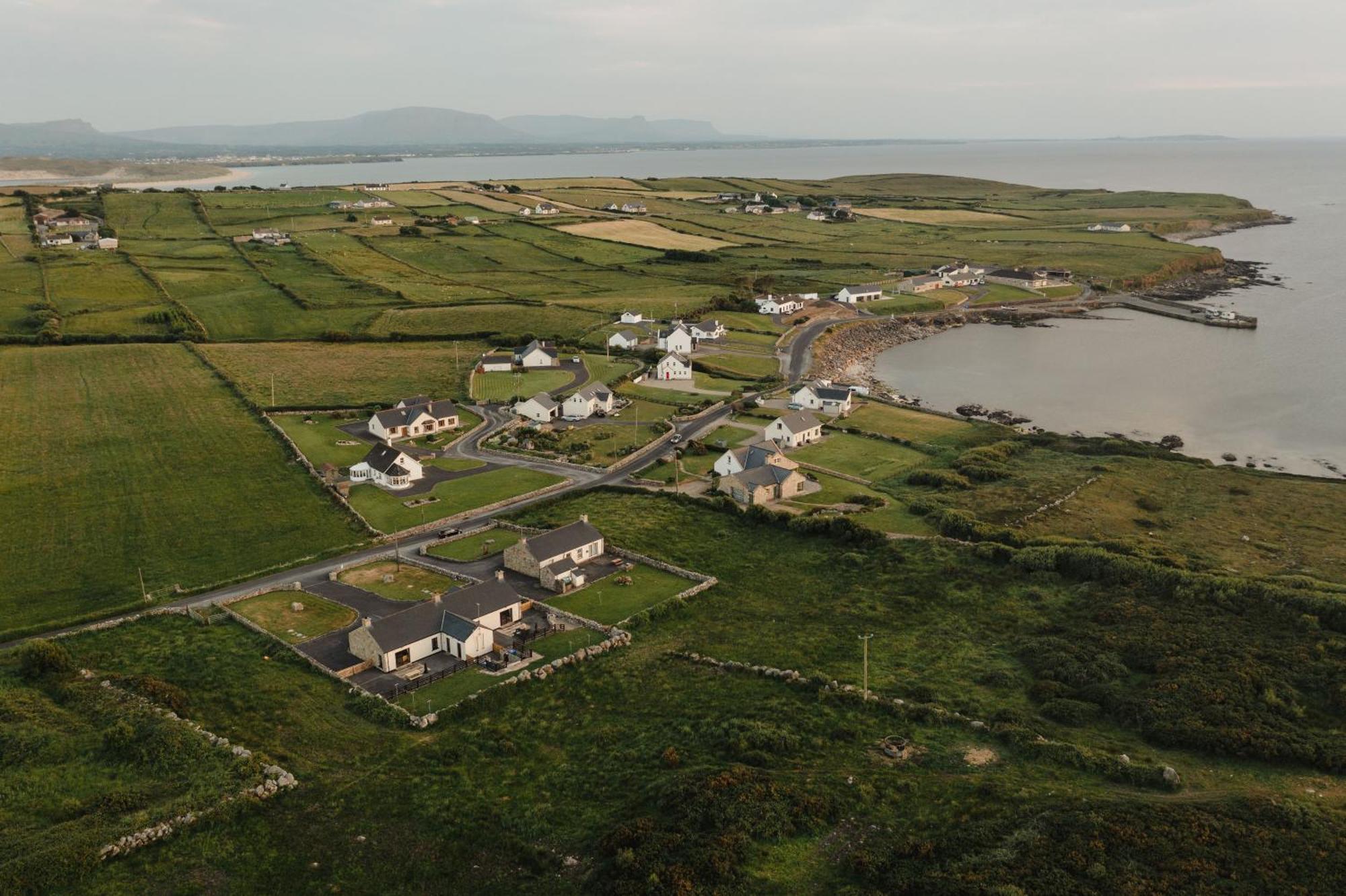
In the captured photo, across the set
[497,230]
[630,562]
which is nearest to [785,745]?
[630,562]

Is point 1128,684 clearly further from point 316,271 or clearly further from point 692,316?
point 316,271

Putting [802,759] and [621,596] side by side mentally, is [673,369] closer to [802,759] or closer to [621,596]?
[621,596]

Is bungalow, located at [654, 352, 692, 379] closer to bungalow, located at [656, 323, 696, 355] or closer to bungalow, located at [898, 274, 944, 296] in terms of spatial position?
bungalow, located at [656, 323, 696, 355]

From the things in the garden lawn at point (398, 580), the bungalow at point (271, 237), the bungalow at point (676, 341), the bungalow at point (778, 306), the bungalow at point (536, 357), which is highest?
the bungalow at point (271, 237)

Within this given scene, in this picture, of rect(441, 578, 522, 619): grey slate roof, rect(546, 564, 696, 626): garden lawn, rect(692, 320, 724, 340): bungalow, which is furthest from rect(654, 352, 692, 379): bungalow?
rect(441, 578, 522, 619): grey slate roof

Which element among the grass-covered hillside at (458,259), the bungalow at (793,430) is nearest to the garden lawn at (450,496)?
the bungalow at (793,430)

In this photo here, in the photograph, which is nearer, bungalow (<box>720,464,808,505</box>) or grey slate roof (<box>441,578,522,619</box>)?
grey slate roof (<box>441,578,522,619</box>)

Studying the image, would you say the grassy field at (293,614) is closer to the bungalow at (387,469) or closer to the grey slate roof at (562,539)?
the grey slate roof at (562,539)
